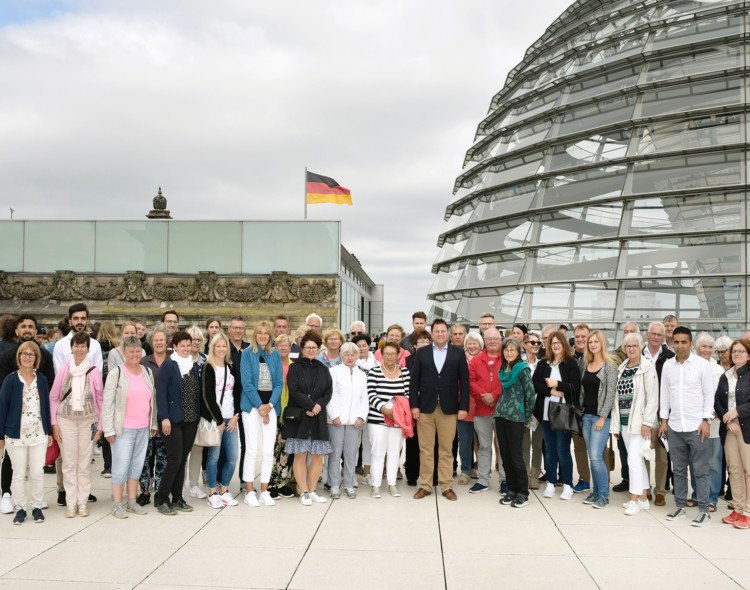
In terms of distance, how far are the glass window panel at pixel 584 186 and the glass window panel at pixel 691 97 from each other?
1.69 metres

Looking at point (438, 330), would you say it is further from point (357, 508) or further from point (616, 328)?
point (616, 328)

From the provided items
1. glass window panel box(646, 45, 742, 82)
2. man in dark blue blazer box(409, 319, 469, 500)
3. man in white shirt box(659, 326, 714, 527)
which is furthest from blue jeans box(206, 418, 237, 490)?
glass window panel box(646, 45, 742, 82)

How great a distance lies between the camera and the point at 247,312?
21.1m

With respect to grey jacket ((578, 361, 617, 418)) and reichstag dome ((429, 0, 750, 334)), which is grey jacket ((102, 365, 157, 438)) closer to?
grey jacket ((578, 361, 617, 418))

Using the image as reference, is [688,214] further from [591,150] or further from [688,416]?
[688,416]

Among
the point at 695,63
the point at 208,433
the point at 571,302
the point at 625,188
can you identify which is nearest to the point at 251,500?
the point at 208,433

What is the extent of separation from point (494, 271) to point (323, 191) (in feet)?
34.7

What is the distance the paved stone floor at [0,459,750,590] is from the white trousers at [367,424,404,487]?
0.54 m

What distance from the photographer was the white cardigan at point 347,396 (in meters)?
7.55

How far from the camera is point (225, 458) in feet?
23.7

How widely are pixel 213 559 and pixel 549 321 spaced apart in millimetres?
10818

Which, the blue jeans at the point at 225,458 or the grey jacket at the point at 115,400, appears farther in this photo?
the blue jeans at the point at 225,458

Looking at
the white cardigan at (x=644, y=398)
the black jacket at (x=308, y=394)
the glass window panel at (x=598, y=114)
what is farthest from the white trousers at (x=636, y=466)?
the glass window panel at (x=598, y=114)

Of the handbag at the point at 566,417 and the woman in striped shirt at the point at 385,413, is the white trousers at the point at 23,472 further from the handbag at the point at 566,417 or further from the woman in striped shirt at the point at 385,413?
the handbag at the point at 566,417
